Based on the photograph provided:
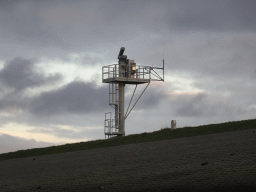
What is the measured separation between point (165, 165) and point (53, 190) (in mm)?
3740

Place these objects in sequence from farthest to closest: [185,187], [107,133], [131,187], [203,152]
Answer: [107,133] < [203,152] < [131,187] < [185,187]

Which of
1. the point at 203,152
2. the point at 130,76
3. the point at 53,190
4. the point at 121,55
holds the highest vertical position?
the point at 121,55

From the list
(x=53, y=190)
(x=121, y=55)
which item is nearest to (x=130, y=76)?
(x=121, y=55)

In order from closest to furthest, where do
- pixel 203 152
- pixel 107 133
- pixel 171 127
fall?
pixel 203 152 → pixel 171 127 → pixel 107 133

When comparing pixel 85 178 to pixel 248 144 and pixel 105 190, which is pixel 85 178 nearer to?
pixel 105 190

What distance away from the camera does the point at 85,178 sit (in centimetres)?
1190

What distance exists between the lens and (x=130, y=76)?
32.6m

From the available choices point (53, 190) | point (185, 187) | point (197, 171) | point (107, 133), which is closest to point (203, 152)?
point (197, 171)

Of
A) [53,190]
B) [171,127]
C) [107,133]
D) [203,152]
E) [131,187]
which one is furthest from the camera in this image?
[107,133]

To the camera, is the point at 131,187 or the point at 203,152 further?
the point at 203,152

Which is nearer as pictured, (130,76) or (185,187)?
(185,187)

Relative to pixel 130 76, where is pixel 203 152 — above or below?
below

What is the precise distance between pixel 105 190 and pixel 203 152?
490 cm

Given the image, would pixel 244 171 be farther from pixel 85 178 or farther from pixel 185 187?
pixel 85 178
